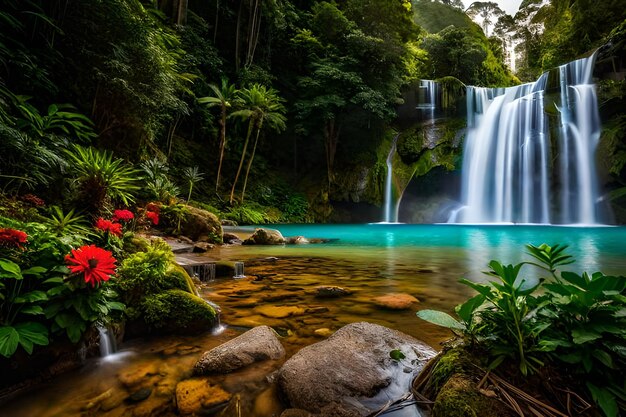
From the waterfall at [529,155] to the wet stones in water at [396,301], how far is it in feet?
60.5

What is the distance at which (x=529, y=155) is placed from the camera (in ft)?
59.7

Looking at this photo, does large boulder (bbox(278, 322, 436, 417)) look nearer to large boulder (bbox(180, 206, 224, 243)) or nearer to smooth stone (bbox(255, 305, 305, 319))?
smooth stone (bbox(255, 305, 305, 319))

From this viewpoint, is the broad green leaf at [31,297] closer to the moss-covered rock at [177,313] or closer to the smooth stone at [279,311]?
the moss-covered rock at [177,313]

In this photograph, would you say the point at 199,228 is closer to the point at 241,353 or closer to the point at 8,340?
the point at 241,353

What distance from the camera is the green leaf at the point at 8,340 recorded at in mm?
1510

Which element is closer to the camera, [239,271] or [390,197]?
[239,271]

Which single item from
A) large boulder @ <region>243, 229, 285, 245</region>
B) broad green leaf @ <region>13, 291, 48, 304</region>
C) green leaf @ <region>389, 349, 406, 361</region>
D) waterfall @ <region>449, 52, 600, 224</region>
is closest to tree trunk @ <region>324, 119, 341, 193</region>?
waterfall @ <region>449, 52, 600, 224</region>

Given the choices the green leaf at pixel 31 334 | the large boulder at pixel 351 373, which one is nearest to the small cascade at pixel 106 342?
the green leaf at pixel 31 334

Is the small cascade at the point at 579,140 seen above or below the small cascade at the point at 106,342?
above

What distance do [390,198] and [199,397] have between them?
67.2 ft

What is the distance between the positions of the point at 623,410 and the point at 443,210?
22857 mm

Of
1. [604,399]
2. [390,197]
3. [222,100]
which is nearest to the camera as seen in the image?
[604,399]

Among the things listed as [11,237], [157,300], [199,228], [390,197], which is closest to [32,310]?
[11,237]

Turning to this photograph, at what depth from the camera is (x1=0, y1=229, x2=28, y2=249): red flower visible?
172 cm
